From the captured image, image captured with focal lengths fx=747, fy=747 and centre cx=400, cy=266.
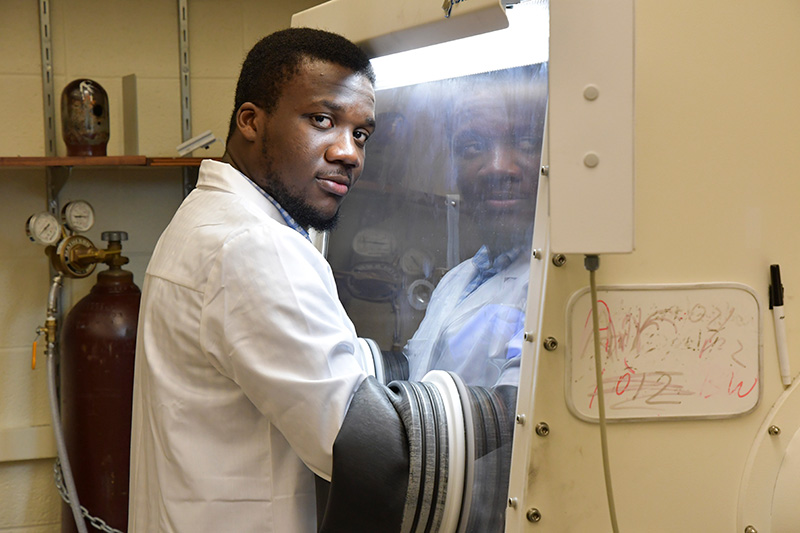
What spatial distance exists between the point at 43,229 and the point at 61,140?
0.30 m

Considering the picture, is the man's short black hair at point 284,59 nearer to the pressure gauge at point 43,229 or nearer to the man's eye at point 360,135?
the man's eye at point 360,135

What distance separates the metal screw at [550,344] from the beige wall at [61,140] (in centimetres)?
137

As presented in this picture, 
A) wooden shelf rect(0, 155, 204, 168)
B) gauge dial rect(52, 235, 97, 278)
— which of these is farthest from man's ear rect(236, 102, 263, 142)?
gauge dial rect(52, 235, 97, 278)

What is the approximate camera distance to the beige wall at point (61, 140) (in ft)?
6.50

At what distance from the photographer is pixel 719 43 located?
36.7 inches

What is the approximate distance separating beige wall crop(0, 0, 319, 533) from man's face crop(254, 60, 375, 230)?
106cm

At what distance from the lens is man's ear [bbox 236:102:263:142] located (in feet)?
3.50

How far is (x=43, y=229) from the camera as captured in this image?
1.83 metres

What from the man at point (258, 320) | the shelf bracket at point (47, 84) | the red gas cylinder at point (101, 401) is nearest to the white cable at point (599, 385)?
the man at point (258, 320)

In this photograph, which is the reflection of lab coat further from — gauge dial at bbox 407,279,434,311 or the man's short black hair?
the man's short black hair

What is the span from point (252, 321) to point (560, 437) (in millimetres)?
406

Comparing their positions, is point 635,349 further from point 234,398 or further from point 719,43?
point 234,398

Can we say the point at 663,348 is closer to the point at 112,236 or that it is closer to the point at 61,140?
the point at 112,236

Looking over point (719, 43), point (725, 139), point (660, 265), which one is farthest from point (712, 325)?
point (719, 43)
